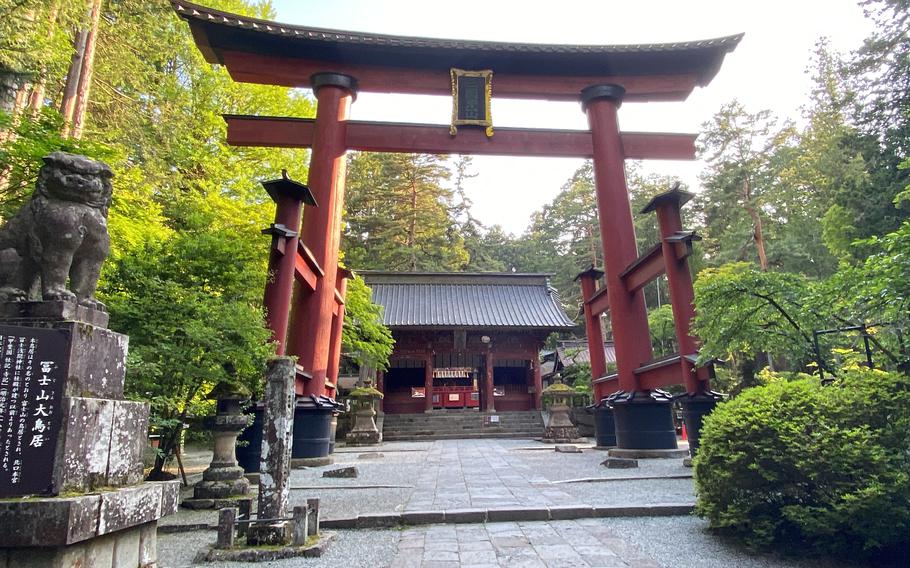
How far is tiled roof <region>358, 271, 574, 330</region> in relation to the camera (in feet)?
65.4

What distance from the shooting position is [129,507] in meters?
2.72

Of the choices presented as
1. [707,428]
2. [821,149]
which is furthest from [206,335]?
[821,149]

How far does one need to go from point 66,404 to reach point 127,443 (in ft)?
1.68

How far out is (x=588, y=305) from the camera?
1222 centimetres

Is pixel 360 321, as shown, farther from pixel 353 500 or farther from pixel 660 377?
pixel 660 377

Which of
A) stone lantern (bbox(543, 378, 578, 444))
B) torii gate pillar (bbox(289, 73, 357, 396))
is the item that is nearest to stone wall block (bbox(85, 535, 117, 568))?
torii gate pillar (bbox(289, 73, 357, 396))

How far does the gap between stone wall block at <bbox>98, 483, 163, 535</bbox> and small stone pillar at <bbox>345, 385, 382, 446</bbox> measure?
11605 millimetres

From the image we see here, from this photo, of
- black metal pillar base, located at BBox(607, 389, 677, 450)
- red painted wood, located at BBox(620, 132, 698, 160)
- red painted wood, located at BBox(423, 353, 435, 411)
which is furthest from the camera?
red painted wood, located at BBox(423, 353, 435, 411)

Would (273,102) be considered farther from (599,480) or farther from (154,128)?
(599,480)

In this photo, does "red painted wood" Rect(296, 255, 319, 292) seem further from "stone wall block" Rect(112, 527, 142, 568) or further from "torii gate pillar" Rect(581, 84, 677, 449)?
"torii gate pillar" Rect(581, 84, 677, 449)

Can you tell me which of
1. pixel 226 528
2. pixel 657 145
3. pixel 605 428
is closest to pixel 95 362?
pixel 226 528

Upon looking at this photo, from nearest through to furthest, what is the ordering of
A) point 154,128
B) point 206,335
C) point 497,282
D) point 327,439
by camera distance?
point 206,335 < point 327,439 < point 154,128 < point 497,282

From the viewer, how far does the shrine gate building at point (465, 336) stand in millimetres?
20016

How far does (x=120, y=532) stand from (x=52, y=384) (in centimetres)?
94
